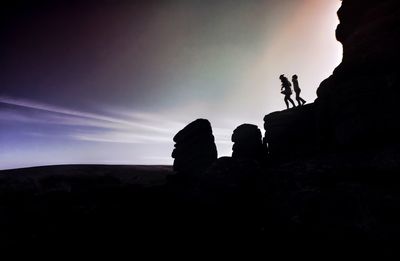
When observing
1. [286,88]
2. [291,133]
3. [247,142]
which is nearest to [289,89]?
[286,88]

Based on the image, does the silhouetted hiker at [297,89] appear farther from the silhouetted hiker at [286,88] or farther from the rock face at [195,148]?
the rock face at [195,148]

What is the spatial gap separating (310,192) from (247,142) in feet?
72.0

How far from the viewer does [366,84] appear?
65.5 feet

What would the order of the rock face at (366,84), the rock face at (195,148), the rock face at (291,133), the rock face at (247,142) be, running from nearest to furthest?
the rock face at (366,84) < the rock face at (291,133) < the rock face at (247,142) < the rock face at (195,148)

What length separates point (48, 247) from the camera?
54.4 ft

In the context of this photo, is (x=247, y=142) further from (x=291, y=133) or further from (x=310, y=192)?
(x=310, y=192)

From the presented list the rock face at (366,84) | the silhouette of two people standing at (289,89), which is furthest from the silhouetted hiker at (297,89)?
the rock face at (366,84)

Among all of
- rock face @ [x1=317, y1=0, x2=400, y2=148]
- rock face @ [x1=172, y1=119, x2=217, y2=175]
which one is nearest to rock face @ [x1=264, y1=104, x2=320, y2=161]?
rock face @ [x1=317, y1=0, x2=400, y2=148]

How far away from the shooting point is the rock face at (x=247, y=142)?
35.7 m

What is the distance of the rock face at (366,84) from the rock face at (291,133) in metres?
3.35

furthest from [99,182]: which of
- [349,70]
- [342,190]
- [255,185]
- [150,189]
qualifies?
[349,70]

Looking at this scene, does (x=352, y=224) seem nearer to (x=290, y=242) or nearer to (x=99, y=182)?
(x=290, y=242)

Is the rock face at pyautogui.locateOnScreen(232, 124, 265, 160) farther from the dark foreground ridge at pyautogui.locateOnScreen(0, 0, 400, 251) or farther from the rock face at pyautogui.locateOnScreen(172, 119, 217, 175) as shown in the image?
the dark foreground ridge at pyautogui.locateOnScreen(0, 0, 400, 251)

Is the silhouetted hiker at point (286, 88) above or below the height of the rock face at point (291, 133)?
above
